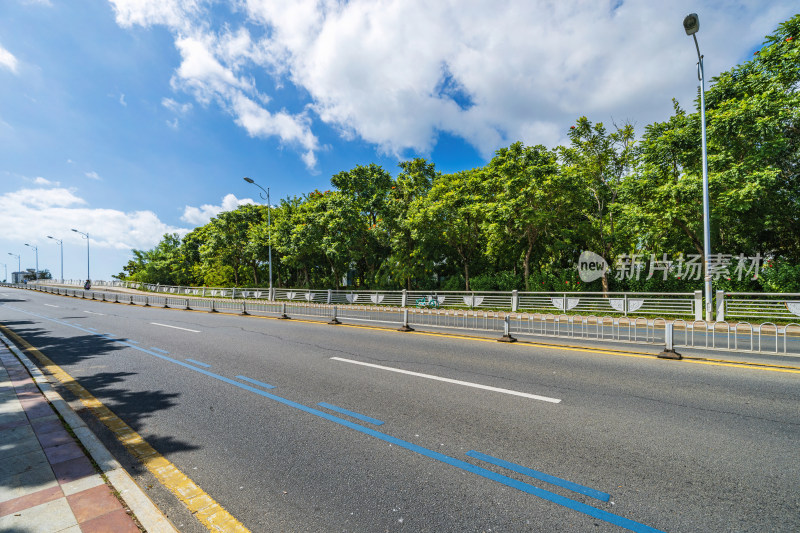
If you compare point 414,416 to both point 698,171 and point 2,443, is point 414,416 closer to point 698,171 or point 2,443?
point 2,443

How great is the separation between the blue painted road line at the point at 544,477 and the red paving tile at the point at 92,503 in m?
3.21

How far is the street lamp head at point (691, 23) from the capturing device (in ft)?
42.6

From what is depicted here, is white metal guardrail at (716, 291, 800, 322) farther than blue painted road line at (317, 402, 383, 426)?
Yes

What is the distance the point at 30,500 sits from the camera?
2766mm

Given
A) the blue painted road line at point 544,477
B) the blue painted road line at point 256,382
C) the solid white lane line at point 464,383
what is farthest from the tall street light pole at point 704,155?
the blue painted road line at point 256,382

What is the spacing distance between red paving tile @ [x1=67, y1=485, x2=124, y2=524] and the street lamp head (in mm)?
20841

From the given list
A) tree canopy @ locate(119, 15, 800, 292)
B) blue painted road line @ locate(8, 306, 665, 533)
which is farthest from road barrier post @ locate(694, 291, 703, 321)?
blue painted road line @ locate(8, 306, 665, 533)

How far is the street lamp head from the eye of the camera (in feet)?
42.6

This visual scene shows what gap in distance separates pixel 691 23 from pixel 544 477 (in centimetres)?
1857

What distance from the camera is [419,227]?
24719 millimetres

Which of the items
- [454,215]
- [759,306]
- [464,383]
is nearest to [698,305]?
[759,306]

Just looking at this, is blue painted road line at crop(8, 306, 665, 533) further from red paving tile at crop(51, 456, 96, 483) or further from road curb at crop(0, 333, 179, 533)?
red paving tile at crop(51, 456, 96, 483)

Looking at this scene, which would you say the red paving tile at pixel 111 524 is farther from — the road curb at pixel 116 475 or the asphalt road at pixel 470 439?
the asphalt road at pixel 470 439

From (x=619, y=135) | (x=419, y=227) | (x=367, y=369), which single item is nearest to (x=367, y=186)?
(x=419, y=227)
